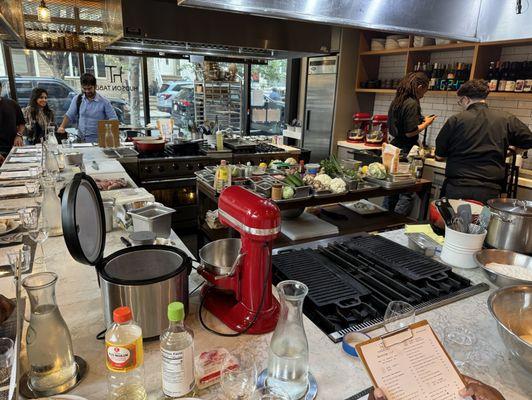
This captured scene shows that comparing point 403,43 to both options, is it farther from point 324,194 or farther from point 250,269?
point 250,269

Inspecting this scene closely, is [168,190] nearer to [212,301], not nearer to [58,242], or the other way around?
[58,242]

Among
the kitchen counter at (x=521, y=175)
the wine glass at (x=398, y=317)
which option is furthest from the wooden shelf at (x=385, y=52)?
the wine glass at (x=398, y=317)

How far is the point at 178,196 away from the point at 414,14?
11.3 ft

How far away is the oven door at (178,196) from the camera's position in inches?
165

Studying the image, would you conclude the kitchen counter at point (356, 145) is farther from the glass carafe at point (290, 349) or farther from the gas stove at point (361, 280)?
the glass carafe at point (290, 349)

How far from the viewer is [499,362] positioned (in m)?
1.06

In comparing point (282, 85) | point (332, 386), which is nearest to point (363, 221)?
point (332, 386)

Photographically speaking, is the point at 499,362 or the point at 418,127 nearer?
the point at 499,362

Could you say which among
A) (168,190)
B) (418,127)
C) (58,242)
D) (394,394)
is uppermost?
(418,127)

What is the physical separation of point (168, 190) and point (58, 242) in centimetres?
250

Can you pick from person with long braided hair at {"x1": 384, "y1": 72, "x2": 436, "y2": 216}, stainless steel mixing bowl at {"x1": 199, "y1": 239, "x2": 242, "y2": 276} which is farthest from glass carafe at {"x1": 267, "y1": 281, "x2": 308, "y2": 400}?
person with long braided hair at {"x1": 384, "y1": 72, "x2": 436, "y2": 216}

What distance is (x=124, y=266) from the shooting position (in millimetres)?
1146

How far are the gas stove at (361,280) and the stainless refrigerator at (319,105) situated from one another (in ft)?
14.8

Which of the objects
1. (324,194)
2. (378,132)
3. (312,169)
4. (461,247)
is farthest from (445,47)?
(461,247)
